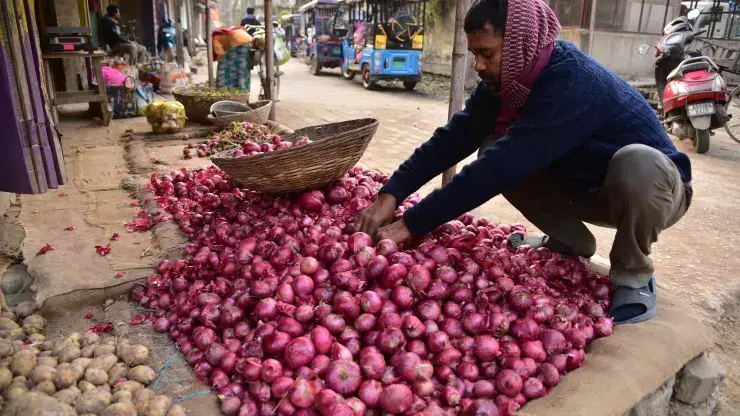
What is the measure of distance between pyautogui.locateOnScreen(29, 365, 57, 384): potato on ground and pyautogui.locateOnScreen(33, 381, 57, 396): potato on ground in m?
0.02

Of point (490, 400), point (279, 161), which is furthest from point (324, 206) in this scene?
point (490, 400)

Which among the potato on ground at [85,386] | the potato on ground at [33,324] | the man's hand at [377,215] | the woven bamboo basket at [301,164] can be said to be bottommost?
the potato on ground at [33,324]

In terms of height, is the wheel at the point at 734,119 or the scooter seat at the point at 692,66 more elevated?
the scooter seat at the point at 692,66

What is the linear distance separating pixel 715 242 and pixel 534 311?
2.50m

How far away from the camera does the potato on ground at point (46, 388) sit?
146 cm

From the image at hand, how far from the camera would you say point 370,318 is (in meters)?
1.72

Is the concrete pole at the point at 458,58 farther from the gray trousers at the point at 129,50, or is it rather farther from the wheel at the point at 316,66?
the wheel at the point at 316,66

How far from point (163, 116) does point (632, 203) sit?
4.68 m

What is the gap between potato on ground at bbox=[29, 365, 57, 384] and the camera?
4.93 feet

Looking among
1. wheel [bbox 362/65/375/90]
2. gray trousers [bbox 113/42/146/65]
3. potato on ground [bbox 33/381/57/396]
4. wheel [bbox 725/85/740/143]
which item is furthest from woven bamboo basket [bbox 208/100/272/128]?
wheel [bbox 362/65/375/90]

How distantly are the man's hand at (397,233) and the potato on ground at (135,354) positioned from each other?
937 millimetres

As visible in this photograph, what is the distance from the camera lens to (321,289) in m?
1.86

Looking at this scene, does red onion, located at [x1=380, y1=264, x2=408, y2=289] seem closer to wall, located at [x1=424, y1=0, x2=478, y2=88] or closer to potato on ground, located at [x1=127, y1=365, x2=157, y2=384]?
potato on ground, located at [x1=127, y1=365, x2=157, y2=384]

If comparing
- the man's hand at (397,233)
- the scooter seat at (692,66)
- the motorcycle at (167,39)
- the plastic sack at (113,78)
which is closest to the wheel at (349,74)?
the motorcycle at (167,39)
